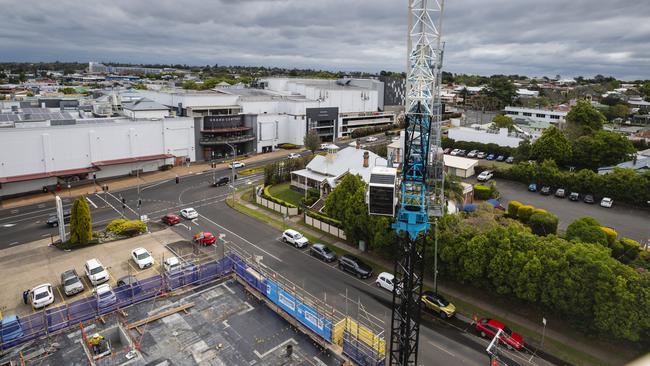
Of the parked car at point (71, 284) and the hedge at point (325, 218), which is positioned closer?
the parked car at point (71, 284)

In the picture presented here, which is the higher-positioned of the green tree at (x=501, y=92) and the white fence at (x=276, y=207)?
the green tree at (x=501, y=92)

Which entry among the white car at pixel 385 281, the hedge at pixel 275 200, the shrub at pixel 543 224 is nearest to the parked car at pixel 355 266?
the white car at pixel 385 281

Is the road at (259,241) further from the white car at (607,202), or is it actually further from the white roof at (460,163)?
the white car at (607,202)

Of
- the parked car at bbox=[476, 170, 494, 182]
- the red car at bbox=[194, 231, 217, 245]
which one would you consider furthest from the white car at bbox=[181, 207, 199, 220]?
the parked car at bbox=[476, 170, 494, 182]

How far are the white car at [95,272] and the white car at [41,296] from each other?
10.6 feet

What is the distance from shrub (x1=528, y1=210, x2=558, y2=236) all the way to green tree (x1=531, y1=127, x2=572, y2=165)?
32990mm

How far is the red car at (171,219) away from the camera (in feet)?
166

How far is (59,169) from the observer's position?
210 feet

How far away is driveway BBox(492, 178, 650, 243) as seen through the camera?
50.0 m

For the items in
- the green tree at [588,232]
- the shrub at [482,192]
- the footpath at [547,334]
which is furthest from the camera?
the shrub at [482,192]

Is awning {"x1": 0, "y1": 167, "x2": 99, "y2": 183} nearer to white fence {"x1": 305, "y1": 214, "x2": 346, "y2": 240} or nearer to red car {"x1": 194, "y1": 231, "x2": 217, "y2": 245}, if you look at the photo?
red car {"x1": 194, "y1": 231, "x2": 217, "y2": 245}

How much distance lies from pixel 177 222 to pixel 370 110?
85987 mm

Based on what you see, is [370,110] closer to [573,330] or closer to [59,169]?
[59,169]

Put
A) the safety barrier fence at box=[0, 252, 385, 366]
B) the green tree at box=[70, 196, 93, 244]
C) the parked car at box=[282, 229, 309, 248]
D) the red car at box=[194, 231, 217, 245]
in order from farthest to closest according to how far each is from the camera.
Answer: the red car at box=[194, 231, 217, 245], the parked car at box=[282, 229, 309, 248], the green tree at box=[70, 196, 93, 244], the safety barrier fence at box=[0, 252, 385, 366]
